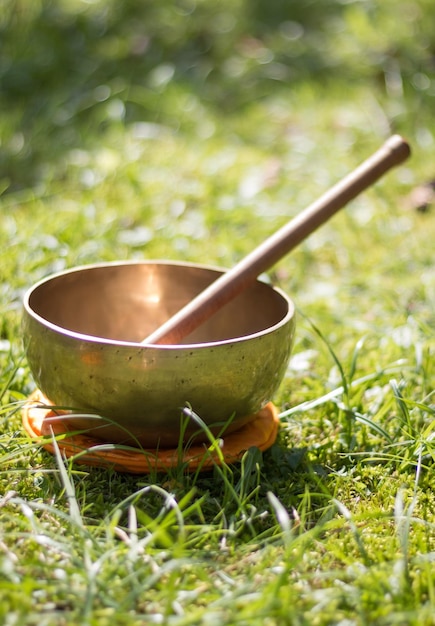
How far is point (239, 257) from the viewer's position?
3.05 meters

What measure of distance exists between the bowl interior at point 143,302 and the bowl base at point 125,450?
0.30 metres

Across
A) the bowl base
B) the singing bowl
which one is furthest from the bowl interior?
the bowl base

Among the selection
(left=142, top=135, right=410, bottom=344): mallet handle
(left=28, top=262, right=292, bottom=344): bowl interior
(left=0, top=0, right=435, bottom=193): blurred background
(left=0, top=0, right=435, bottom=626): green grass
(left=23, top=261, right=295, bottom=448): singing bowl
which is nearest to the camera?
(left=0, top=0, right=435, bottom=626): green grass

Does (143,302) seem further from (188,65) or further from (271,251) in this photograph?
(188,65)

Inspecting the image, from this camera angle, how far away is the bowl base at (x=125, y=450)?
164cm

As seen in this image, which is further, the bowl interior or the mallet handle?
the bowl interior

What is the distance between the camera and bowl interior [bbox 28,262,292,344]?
198 centimetres

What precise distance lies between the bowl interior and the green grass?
0.17 m

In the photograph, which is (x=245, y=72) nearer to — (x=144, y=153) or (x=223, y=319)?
(x=144, y=153)

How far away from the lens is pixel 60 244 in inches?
113

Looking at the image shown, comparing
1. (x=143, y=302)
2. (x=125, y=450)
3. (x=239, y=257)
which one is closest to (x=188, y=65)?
(x=239, y=257)

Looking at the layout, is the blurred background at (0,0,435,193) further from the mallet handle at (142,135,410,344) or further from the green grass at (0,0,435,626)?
the mallet handle at (142,135,410,344)

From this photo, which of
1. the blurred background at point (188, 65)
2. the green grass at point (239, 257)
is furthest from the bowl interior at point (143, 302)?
the blurred background at point (188, 65)

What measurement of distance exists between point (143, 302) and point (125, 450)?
19.9 inches
